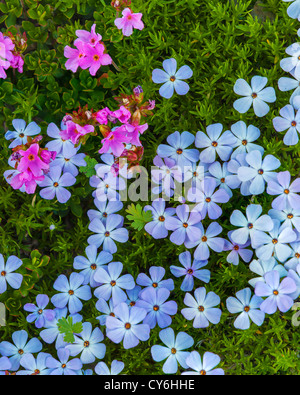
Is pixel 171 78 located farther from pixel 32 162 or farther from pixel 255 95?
pixel 32 162

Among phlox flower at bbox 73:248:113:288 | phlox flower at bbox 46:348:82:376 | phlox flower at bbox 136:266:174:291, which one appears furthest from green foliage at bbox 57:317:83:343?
phlox flower at bbox 136:266:174:291

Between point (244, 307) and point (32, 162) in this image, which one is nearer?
point (32, 162)

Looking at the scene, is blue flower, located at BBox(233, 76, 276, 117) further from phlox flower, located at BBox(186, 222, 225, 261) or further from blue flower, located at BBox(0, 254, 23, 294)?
blue flower, located at BBox(0, 254, 23, 294)

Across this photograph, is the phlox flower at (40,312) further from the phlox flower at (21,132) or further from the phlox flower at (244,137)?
the phlox flower at (244,137)

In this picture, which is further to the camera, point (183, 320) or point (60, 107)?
point (60, 107)

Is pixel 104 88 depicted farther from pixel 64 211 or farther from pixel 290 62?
pixel 290 62

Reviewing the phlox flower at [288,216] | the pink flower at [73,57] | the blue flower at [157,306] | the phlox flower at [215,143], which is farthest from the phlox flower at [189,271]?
the pink flower at [73,57]

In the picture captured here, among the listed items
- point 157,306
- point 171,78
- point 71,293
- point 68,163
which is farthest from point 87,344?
point 171,78

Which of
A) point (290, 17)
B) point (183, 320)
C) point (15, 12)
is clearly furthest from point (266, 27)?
point (183, 320)
